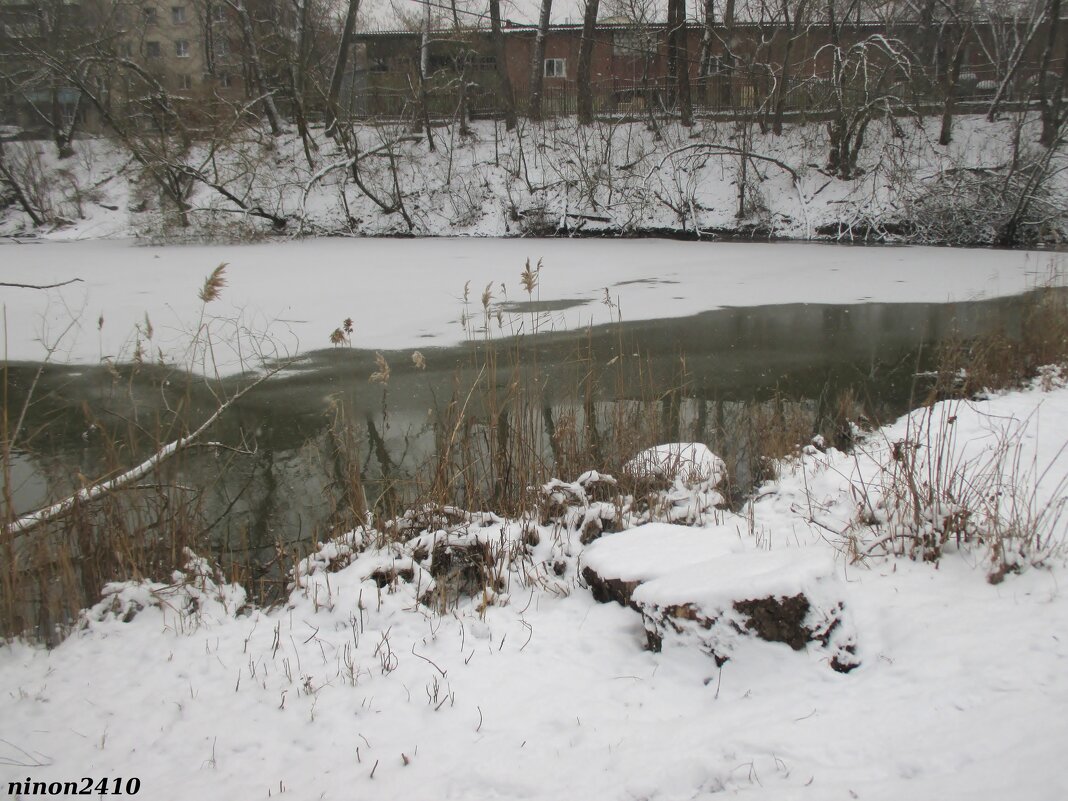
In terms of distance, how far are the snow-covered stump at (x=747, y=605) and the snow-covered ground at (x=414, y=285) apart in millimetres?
3524

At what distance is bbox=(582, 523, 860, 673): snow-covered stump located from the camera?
8.27ft

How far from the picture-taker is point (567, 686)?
8.20 ft

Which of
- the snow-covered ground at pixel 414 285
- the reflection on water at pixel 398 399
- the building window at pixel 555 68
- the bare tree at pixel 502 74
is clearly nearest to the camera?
the reflection on water at pixel 398 399

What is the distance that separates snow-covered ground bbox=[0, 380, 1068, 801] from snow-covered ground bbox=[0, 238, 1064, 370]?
3495mm

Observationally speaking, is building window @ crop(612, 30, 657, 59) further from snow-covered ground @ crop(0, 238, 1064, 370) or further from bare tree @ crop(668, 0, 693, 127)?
snow-covered ground @ crop(0, 238, 1064, 370)

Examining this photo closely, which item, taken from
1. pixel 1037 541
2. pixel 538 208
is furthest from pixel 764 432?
pixel 538 208

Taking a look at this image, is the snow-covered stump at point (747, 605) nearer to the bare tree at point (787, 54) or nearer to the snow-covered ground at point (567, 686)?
the snow-covered ground at point (567, 686)

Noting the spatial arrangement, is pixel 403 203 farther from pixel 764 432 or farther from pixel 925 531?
pixel 925 531

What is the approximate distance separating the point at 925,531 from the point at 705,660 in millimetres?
1235

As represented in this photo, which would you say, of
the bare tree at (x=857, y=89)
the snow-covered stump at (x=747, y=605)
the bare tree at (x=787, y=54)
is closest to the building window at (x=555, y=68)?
the bare tree at (x=787, y=54)

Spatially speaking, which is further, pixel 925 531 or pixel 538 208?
pixel 538 208

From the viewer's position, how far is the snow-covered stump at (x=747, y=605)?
2520 mm

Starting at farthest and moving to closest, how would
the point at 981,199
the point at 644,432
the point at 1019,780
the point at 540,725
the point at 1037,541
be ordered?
the point at 981,199, the point at 644,432, the point at 1037,541, the point at 540,725, the point at 1019,780

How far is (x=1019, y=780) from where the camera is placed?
1776 millimetres
